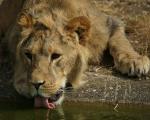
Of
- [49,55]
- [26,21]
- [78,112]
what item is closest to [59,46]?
[49,55]

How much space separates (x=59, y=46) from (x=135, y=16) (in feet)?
8.36

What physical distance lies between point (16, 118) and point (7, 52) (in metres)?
1.67

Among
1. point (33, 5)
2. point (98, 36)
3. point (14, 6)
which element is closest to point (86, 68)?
point (98, 36)

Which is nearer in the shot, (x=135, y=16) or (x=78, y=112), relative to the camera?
(x=78, y=112)

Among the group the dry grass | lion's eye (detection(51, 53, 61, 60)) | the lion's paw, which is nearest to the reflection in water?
lion's eye (detection(51, 53, 61, 60))

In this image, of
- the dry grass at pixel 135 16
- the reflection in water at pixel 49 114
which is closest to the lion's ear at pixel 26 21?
the reflection in water at pixel 49 114

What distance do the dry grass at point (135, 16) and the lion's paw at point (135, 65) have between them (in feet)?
2.05

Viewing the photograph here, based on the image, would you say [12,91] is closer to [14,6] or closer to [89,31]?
[89,31]

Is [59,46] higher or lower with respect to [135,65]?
higher

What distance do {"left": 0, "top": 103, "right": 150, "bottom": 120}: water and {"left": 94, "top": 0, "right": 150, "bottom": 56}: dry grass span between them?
1353 mm

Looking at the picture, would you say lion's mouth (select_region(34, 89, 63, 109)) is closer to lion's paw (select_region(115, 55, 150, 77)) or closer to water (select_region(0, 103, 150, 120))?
water (select_region(0, 103, 150, 120))

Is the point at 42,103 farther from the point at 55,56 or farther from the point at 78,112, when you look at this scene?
the point at 55,56

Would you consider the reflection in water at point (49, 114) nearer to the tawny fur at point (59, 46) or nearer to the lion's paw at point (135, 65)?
the tawny fur at point (59, 46)

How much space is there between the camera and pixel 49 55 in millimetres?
6305
